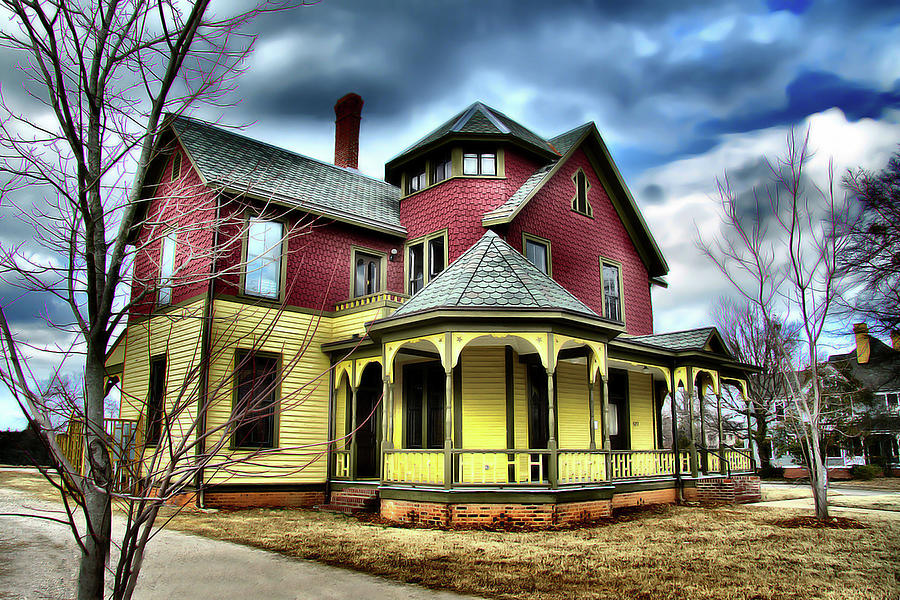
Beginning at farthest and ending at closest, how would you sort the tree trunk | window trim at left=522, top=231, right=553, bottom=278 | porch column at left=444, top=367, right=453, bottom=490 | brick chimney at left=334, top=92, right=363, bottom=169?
brick chimney at left=334, top=92, right=363, bottom=169 → window trim at left=522, top=231, right=553, bottom=278 → porch column at left=444, top=367, right=453, bottom=490 → the tree trunk

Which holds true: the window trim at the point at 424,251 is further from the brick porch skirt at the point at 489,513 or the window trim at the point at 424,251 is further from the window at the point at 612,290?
the brick porch skirt at the point at 489,513

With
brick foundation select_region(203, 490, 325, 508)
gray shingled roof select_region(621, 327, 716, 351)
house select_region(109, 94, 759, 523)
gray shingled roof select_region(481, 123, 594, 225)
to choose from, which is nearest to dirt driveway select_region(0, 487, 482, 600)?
house select_region(109, 94, 759, 523)

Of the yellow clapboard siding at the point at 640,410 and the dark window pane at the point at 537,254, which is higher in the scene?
the dark window pane at the point at 537,254

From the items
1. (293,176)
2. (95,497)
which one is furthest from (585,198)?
(95,497)

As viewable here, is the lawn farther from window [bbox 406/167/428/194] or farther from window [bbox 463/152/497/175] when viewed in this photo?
window [bbox 406/167/428/194]

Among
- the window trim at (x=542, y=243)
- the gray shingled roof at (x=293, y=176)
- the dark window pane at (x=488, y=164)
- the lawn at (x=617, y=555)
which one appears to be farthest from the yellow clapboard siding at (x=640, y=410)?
the gray shingled roof at (x=293, y=176)

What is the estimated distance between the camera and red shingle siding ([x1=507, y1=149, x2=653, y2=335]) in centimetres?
1809

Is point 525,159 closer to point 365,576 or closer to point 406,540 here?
point 406,540

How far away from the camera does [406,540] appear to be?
9797 millimetres

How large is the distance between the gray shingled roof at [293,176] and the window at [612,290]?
6137mm

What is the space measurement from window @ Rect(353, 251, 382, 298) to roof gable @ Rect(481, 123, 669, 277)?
323cm

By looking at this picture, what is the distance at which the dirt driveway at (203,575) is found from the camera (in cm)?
653

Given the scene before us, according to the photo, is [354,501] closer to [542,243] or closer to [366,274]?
[366,274]

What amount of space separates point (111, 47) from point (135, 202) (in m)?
0.91
